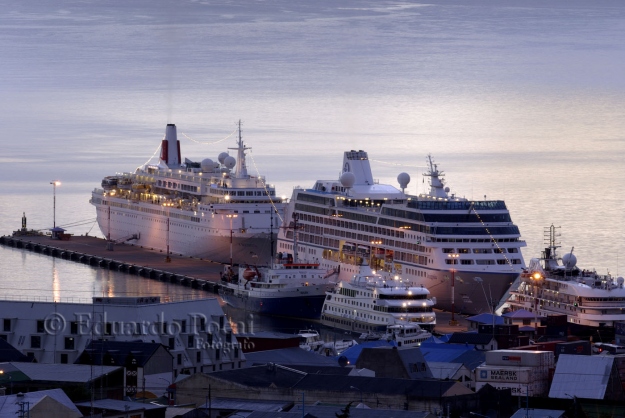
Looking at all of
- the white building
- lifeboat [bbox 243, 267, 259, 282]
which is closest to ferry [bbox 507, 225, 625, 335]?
lifeboat [bbox 243, 267, 259, 282]

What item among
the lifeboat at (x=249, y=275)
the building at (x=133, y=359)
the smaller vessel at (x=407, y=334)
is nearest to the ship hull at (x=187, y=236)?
the lifeboat at (x=249, y=275)

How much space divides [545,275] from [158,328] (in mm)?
14048

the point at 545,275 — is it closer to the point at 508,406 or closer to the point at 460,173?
the point at 508,406

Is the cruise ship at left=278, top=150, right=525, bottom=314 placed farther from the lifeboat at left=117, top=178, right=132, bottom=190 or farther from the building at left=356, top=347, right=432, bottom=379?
the lifeboat at left=117, top=178, right=132, bottom=190

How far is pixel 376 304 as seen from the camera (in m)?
42.7

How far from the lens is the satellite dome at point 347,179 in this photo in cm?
5334

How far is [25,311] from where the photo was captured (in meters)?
32.1

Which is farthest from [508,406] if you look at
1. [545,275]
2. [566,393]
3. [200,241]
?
[200,241]

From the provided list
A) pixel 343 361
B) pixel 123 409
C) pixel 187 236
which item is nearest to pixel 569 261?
pixel 343 361

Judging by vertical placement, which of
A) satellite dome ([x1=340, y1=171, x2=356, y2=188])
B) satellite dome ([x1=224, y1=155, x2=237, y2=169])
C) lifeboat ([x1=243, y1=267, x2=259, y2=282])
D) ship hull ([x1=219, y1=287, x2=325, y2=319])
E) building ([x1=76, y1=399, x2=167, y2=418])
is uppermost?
satellite dome ([x1=224, y1=155, x2=237, y2=169])

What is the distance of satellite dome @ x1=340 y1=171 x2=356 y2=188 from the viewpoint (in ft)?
175

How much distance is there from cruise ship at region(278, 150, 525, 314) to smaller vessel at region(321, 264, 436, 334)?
75.9 inches

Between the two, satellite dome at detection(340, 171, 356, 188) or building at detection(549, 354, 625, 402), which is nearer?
building at detection(549, 354, 625, 402)

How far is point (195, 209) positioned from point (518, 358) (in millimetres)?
33907
